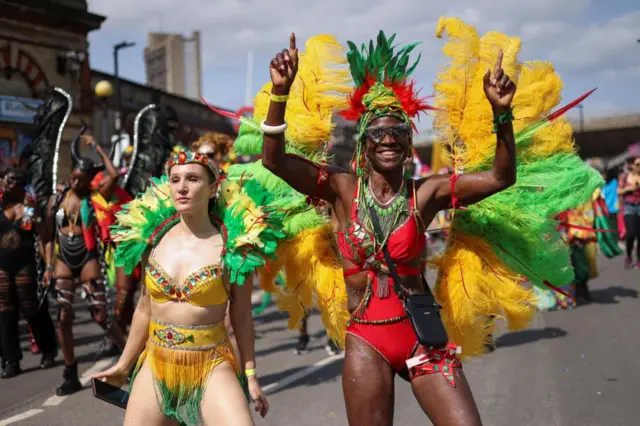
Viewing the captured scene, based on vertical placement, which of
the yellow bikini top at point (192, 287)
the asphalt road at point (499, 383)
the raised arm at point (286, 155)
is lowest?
the asphalt road at point (499, 383)

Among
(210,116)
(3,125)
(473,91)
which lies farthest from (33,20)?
(473,91)

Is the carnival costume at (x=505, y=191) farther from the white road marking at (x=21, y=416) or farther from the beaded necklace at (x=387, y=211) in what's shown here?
the white road marking at (x=21, y=416)

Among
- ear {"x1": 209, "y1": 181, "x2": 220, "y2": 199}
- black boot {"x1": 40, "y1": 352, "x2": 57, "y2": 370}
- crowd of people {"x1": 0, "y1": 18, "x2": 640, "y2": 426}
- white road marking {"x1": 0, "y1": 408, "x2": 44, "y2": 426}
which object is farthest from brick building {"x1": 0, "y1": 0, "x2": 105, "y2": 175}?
ear {"x1": 209, "y1": 181, "x2": 220, "y2": 199}

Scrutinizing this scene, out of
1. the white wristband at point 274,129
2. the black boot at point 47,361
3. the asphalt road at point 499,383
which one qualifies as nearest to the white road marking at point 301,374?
the asphalt road at point 499,383

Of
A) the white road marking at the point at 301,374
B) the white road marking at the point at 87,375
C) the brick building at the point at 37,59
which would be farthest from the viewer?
the brick building at the point at 37,59

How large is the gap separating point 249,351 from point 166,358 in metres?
0.40

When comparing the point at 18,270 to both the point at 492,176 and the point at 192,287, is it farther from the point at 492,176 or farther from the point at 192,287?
the point at 492,176

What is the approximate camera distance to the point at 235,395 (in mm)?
3346

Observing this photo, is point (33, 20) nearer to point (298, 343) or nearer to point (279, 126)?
point (298, 343)

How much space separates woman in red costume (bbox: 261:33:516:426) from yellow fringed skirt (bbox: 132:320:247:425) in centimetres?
64

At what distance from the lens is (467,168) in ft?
13.1

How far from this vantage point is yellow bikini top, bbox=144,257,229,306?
3.46 metres

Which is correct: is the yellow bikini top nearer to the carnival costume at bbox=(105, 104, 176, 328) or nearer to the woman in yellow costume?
the woman in yellow costume

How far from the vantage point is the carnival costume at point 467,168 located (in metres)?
3.80
